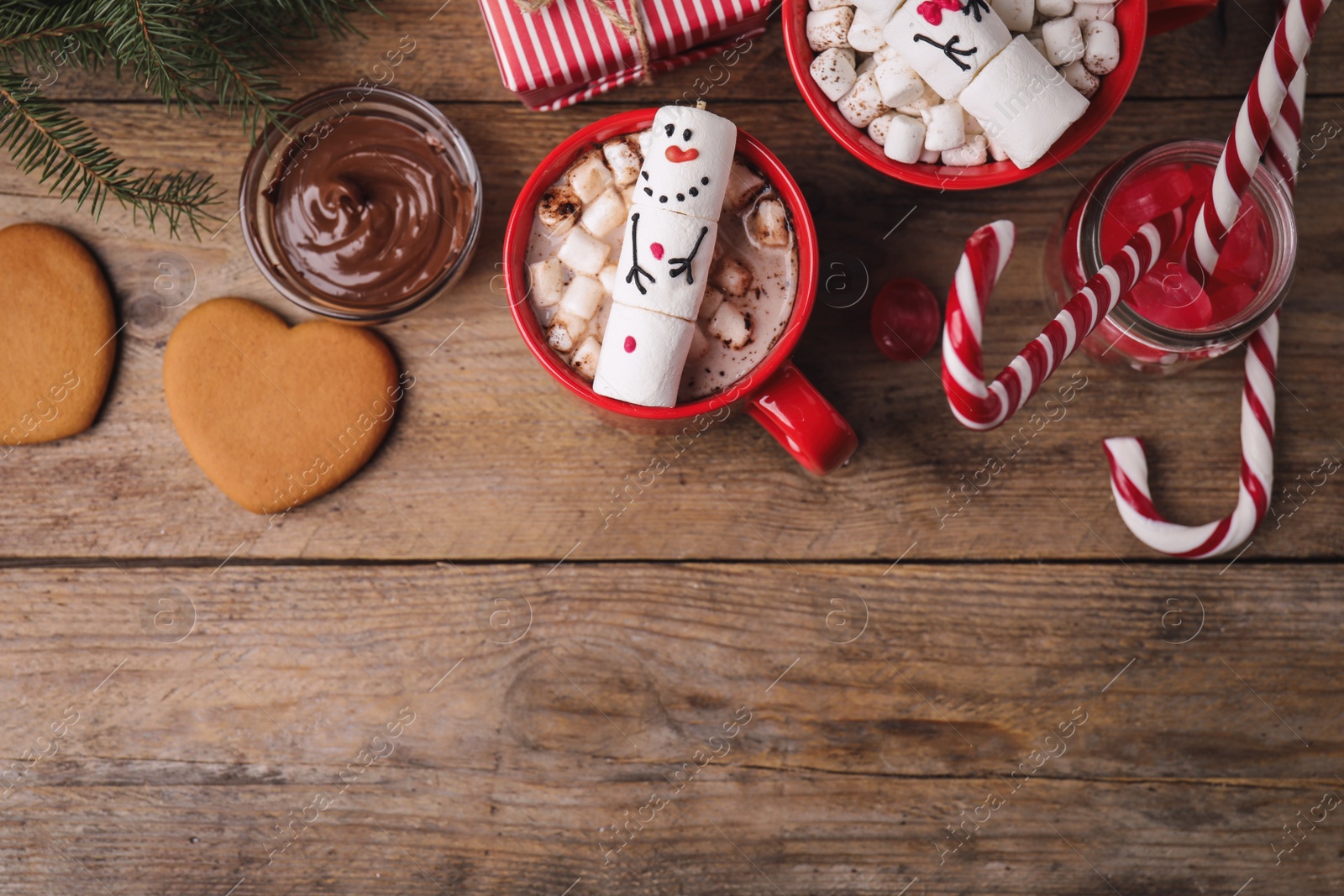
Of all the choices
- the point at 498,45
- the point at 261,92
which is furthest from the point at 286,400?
the point at 498,45

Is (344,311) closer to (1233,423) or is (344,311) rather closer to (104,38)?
(104,38)

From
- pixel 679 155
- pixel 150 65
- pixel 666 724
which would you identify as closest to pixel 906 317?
pixel 679 155

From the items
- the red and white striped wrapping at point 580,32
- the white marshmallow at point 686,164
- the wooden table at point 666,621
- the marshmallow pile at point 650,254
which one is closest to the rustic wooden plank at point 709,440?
the wooden table at point 666,621

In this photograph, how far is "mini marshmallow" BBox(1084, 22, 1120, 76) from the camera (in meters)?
1.14

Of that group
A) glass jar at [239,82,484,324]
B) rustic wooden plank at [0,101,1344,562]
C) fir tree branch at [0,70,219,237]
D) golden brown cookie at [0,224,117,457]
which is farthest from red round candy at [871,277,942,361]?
golden brown cookie at [0,224,117,457]

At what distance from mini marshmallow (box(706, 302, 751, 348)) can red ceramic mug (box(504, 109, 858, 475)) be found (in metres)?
0.05

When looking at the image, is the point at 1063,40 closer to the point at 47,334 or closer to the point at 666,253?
the point at 666,253

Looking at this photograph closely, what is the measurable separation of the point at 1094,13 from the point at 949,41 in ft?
0.80

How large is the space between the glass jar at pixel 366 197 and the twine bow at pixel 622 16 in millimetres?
224

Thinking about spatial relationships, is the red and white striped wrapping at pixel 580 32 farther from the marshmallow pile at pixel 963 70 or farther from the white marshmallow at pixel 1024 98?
the white marshmallow at pixel 1024 98

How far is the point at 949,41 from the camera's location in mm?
1085

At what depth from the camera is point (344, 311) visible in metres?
1.34

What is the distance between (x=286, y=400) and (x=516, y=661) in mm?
570

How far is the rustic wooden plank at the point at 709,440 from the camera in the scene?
140 centimetres
